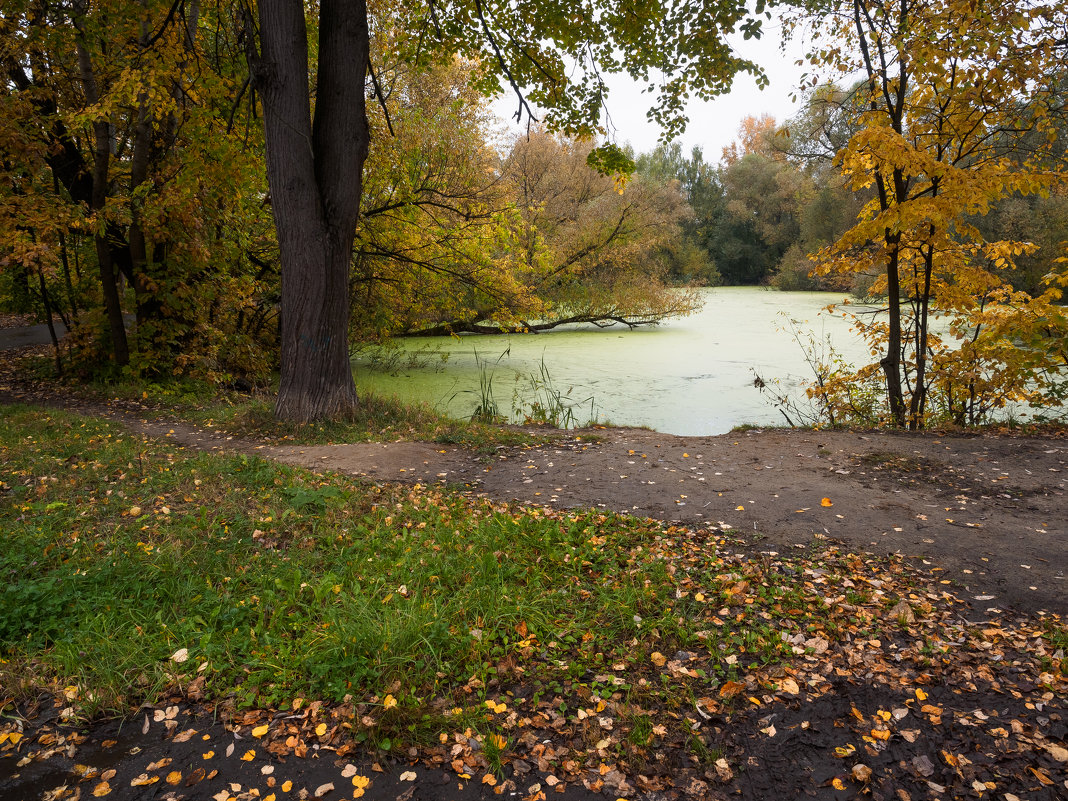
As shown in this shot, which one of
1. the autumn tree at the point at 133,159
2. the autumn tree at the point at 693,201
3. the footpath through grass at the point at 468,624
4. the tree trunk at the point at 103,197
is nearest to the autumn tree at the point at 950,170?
the footpath through grass at the point at 468,624

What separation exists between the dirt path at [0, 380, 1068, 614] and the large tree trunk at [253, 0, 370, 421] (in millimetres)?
990

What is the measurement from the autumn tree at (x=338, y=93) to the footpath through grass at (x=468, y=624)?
266 cm

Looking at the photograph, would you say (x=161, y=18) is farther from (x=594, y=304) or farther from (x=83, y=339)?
(x=594, y=304)

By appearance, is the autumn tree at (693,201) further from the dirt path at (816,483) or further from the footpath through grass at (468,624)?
the footpath through grass at (468,624)

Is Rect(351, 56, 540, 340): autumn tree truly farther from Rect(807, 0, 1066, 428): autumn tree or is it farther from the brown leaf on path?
the brown leaf on path

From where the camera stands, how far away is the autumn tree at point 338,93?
20.5 feet

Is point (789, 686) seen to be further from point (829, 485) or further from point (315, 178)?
point (315, 178)

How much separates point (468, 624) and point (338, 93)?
18.2 ft

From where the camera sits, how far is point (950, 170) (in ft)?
19.6

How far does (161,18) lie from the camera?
784 centimetres

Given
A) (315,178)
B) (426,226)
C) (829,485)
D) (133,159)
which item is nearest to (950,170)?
(829,485)

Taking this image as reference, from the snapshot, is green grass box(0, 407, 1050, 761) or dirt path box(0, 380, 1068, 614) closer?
green grass box(0, 407, 1050, 761)

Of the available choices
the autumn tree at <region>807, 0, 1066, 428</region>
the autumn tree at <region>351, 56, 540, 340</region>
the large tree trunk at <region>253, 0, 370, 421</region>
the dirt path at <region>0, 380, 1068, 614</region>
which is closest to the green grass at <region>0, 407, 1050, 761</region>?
the dirt path at <region>0, 380, 1068, 614</region>

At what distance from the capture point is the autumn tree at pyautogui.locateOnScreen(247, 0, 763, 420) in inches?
246
